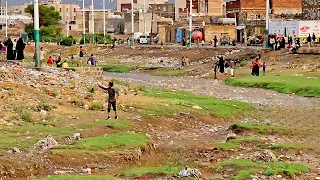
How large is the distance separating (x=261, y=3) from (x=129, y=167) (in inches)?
2936

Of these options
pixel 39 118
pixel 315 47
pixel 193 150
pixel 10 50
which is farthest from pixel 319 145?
pixel 315 47

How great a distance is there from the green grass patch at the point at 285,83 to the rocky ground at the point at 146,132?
3.58ft

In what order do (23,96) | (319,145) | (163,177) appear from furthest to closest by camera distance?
(23,96)
(319,145)
(163,177)

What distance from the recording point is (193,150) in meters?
18.3

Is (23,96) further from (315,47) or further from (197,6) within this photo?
(197,6)

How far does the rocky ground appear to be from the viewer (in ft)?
50.9

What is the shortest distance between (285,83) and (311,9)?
107 ft

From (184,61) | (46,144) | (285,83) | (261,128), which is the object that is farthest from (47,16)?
(46,144)

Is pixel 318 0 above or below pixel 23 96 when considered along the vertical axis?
above

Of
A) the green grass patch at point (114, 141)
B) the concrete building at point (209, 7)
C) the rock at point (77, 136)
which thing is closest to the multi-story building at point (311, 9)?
the concrete building at point (209, 7)

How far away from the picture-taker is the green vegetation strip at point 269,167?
48.7 ft

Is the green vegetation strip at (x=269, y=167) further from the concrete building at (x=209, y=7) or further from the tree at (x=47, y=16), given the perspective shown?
the tree at (x=47, y=16)

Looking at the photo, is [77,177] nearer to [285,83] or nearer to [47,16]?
[285,83]

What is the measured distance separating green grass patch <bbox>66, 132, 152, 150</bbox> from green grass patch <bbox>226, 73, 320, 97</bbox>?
17120 millimetres
